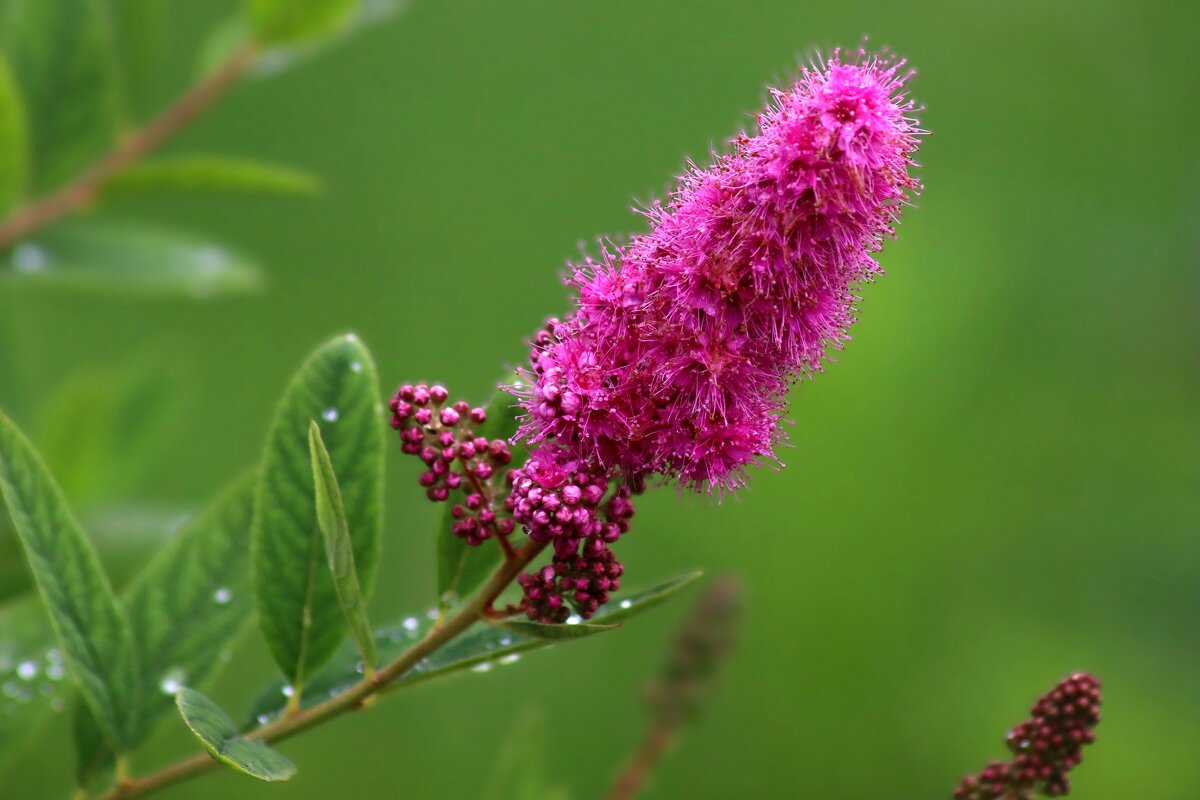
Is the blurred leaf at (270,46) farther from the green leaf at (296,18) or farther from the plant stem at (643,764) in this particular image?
the plant stem at (643,764)

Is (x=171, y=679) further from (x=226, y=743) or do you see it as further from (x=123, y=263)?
(x=123, y=263)

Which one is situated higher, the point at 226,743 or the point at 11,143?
the point at 11,143

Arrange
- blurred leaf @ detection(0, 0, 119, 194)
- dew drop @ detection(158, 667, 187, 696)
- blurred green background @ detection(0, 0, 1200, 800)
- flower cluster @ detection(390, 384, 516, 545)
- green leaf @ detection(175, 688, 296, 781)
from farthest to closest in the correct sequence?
blurred green background @ detection(0, 0, 1200, 800), blurred leaf @ detection(0, 0, 119, 194), dew drop @ detection(158, 667, 187, 696), flower cluster @ detection(390, 384, 516, 545), green leaf @ detection(175, 688, 296, 781)

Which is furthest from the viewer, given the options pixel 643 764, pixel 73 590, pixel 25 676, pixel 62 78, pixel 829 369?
pixel 829 369

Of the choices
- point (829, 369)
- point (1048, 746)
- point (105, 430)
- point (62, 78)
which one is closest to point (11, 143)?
point (62, 78)

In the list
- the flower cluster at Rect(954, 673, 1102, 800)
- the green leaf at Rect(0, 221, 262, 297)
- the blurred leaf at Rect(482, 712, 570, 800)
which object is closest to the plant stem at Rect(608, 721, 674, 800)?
the blurred leaf at Rect(482, 712, 570, 800)

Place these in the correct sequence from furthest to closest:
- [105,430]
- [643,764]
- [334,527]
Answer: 1. [105,430]
2. [643,764]
3. [334,527]

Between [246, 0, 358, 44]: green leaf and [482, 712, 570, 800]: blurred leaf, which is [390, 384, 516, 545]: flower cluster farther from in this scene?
[246, 0, 358, 44]: green leaf

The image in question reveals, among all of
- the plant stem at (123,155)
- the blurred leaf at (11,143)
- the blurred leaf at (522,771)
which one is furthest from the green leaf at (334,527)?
the plant stem at (123,155)

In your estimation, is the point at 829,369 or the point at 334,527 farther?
the point at 829,369
